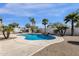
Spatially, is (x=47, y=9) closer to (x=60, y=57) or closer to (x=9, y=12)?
(x=9, y=12)

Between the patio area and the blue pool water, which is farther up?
the blue pool water

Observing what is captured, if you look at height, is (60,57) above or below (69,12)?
below

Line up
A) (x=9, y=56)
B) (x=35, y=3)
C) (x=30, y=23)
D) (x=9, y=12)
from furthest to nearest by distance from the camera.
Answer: (x=30, y=23), (x=9, y=12), (x=35, y=3), (x=9, y=56)

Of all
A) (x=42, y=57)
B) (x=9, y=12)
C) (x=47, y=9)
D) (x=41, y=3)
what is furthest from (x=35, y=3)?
(x=42, y=57)

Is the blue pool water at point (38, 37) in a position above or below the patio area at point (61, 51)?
above

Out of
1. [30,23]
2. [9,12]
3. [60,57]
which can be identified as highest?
[9,12]

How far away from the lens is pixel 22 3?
670cm

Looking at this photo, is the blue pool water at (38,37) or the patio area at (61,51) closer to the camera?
the patio area at (61,51)

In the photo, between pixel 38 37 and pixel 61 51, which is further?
pixel 38 37

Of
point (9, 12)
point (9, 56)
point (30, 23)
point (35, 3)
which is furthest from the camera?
point (30, 23)

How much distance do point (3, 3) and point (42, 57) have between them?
2609mm

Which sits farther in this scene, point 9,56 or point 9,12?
point 9,12

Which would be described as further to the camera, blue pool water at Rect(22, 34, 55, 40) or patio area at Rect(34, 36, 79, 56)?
blue pool water at Rect(22, 34, 55, 40)

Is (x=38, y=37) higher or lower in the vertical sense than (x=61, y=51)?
→ higher
